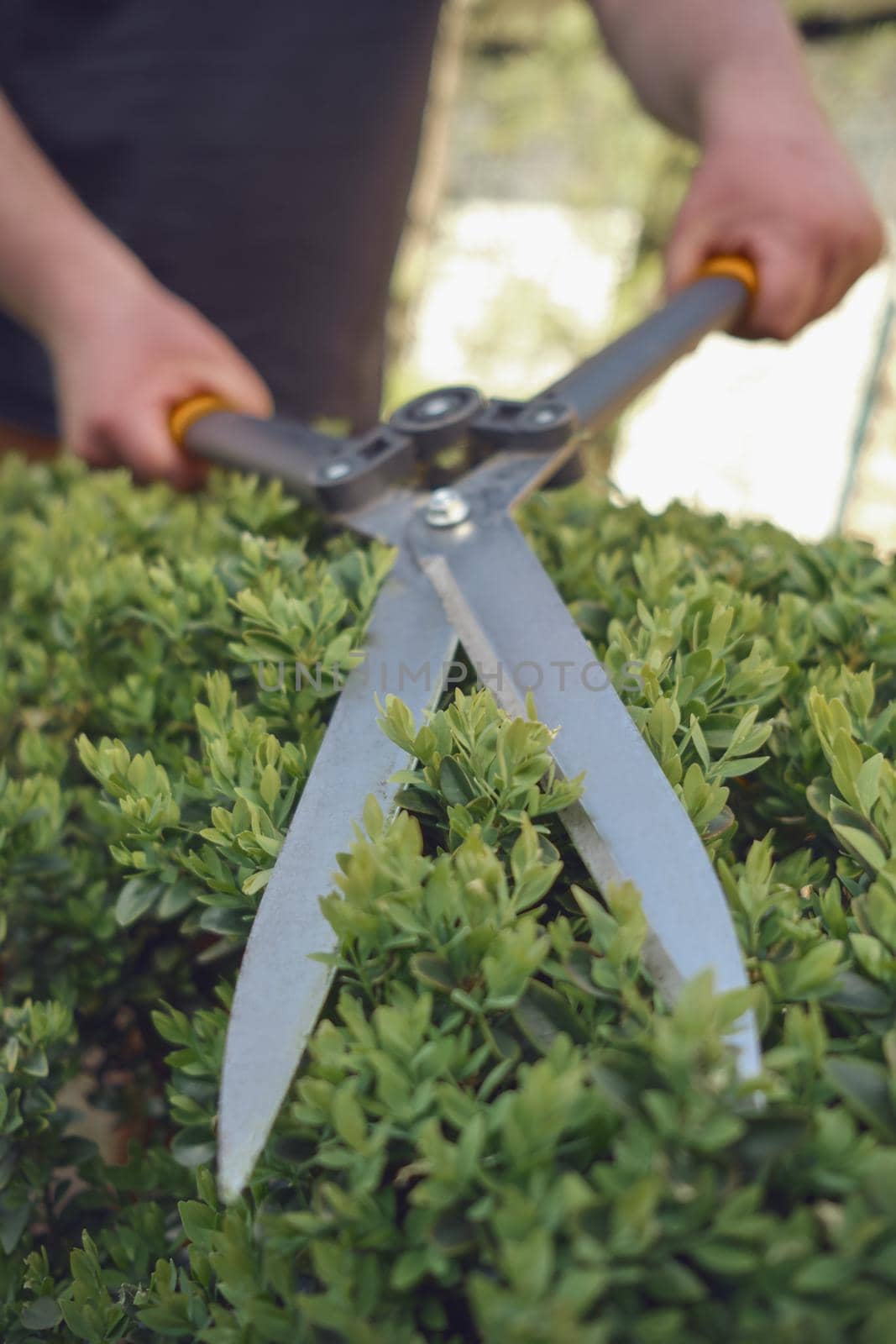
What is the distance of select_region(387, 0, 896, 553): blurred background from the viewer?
530 centimetres

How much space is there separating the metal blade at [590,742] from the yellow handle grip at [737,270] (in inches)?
34.0

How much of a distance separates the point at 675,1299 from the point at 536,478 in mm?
921

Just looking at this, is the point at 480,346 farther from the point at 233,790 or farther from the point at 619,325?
the point at 233,790

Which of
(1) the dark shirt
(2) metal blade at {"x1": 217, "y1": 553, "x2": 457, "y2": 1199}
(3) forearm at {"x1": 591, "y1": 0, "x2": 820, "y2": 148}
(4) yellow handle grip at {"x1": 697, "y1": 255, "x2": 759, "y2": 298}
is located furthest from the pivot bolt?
(1) the dark shirt

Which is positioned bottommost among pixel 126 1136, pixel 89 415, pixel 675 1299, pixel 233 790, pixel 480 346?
pixel 480 346

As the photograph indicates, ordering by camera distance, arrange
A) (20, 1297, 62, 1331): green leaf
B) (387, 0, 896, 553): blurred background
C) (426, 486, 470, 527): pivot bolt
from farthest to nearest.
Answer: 1. (387, 0, 896, 553): blurred background
2. (426, 486, 470, 527): pivot bolt
3. (20, 1297, 62, 1331): green leaf

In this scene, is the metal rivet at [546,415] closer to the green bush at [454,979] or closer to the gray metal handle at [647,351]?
the gray metal handle at [647,351]

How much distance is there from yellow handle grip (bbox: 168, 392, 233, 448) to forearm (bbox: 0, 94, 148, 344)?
11.6 inches

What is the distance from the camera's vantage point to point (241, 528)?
1.40m

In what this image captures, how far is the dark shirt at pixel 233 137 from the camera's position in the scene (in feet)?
7.01

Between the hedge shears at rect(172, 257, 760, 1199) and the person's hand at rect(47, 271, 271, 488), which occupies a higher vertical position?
the hedge shears at rect(172, 257, 760, 1199)

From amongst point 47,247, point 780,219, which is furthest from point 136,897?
point 780,219

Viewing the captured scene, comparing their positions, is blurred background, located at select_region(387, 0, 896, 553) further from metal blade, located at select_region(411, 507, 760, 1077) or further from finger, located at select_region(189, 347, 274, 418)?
metal blade, located at select_region(411, 507, 760, 1077)

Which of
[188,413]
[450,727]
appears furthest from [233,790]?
[188,413]
